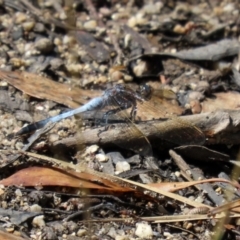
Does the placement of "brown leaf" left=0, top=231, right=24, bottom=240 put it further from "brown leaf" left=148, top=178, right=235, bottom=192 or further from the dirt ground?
"brown leaf" left=148, top=178, right=235, bottom=192

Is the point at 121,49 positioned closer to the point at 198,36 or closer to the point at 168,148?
the point at 198,36

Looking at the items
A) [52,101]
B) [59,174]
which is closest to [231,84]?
[52,101]

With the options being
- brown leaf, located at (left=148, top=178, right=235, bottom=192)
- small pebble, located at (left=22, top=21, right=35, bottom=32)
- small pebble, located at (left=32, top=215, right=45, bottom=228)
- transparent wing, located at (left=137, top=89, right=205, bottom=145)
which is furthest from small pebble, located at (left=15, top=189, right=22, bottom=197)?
small pebble, located at (left=22, top=21, right=35, bottom=32)

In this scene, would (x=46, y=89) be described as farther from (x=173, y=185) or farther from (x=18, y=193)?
(x=173, y=185)

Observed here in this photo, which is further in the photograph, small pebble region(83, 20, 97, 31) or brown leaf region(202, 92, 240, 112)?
small pebble region(83, 20, 97, 31)

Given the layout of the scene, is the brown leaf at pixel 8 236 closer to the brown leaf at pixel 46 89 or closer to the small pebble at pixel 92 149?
the small pebble at pixel 92 149

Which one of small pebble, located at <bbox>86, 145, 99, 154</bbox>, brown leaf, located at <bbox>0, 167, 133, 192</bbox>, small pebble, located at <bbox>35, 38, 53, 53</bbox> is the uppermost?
small pebble, located at <bbox>35, 38, 53, 53</bbox>

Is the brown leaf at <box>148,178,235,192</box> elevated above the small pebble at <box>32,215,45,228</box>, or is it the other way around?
the brown leaf at <box>148,178,235,192</box>
